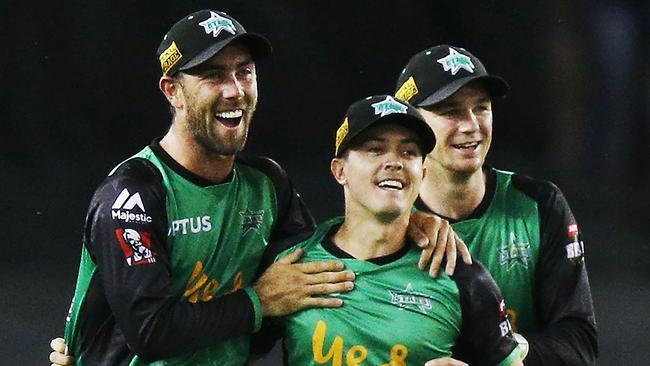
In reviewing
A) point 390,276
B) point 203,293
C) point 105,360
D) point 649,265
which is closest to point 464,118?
point 390,276

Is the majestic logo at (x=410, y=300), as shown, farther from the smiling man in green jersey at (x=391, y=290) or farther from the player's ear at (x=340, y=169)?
the player's ear at (x=340, y=169)

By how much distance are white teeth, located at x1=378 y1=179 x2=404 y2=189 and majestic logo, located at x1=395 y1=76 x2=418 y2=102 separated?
0.57 m

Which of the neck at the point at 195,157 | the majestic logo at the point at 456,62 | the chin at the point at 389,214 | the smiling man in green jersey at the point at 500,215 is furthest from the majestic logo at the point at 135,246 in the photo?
the majestic logo at the point at 456,62

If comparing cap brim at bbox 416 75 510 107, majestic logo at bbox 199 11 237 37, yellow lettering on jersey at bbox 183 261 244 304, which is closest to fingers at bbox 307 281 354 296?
yellow lettering on jersey at bbox 183 261 244 304

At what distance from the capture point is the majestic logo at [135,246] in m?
4.12

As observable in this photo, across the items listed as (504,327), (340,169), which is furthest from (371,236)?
(504,327)

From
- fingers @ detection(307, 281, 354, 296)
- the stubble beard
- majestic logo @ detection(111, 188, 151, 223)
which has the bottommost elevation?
fingers @ detection(307, 281, 354, 296)

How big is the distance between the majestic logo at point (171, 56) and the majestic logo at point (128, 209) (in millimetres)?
429

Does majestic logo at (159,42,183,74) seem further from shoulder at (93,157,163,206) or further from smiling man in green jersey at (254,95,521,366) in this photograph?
smiling man in green jersey at (254,95,521,366)

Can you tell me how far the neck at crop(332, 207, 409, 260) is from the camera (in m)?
4.11

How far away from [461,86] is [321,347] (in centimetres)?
91

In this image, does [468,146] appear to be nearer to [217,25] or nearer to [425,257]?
[425,257]

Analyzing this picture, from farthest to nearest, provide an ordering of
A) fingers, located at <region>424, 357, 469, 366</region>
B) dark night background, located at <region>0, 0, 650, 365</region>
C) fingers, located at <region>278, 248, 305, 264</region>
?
dark night background, located at <region>0, 0, 650, 365</region> < fingers, located at <region>278, 248, 305, 264</region> < fingers, located at <region>424, 357, 469, 366</region>

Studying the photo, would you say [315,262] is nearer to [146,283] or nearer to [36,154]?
[146,283]
